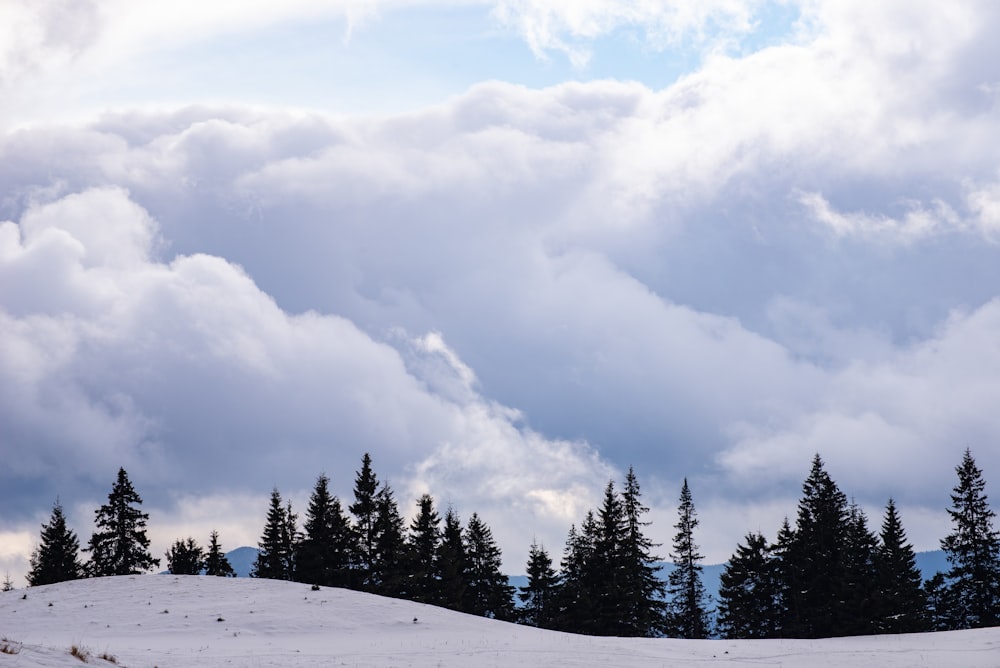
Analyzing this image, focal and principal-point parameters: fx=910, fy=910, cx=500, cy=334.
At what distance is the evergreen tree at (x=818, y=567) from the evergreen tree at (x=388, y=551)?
109ft

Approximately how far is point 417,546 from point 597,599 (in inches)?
748

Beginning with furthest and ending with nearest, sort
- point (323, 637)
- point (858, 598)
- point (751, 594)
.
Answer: point (751, 594)
point (858, 598)
point (323, 637)

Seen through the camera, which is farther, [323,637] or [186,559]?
[186,559]

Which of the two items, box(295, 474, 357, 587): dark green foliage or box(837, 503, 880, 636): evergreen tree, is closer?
→ box(837, 503, 880, 636): evergreen tree

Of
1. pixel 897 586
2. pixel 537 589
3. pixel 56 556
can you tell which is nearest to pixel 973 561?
pixel 897 586

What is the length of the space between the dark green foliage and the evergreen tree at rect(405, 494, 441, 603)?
5.83 metres

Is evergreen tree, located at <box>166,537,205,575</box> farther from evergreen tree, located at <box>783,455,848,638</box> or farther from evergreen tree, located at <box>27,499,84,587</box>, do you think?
evergreen tree, located at <box>783,455,848,638</box>

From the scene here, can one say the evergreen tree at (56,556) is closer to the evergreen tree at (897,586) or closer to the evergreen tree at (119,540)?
the evergreen tree at (119,540)

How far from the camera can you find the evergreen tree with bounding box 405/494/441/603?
80375mm

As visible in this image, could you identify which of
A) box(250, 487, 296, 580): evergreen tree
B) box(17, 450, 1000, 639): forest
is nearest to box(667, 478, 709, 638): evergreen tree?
box(17, 450, 1000, 639): forest

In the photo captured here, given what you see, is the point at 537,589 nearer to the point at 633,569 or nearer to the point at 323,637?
the point at 633,569

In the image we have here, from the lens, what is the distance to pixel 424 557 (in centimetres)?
8369

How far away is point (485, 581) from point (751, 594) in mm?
26116

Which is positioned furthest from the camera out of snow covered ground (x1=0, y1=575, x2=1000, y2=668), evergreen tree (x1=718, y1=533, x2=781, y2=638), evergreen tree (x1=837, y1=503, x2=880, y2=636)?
evergreen tree (x1=718, y1=533, x2=781, y2=638)
